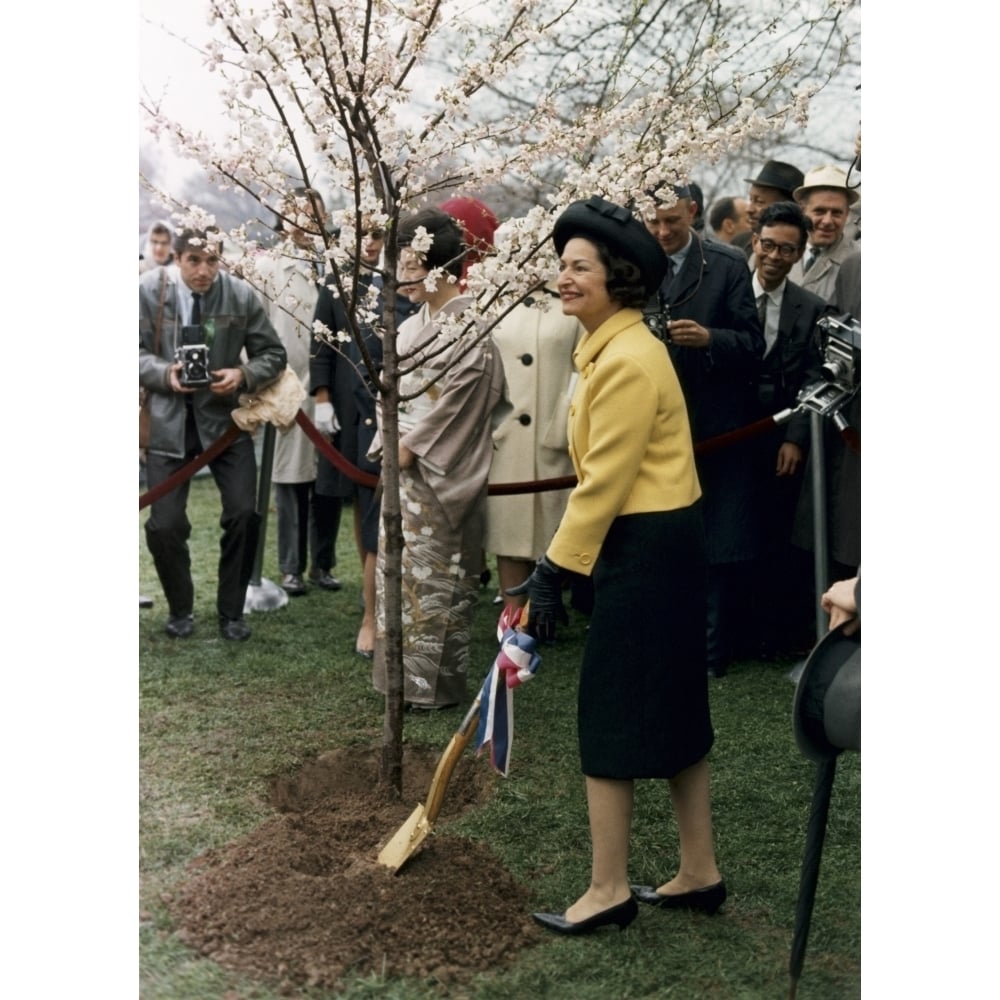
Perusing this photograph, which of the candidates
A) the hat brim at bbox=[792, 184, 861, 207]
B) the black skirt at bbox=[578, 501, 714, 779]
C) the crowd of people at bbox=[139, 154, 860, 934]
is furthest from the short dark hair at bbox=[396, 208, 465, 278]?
the hat brim at bbox=[792, 184, 861, 207]

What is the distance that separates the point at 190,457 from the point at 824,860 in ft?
10.2

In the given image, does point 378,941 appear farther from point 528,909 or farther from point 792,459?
point 792,459

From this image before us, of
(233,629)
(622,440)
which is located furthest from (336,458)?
(622,440)

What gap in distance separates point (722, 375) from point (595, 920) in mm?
2408

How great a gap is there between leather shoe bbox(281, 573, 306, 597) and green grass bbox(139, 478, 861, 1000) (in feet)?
1.93

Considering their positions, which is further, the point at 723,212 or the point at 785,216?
the point at 723,212

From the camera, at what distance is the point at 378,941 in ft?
9.93

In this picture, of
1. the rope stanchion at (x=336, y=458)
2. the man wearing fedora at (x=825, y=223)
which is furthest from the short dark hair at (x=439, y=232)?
the man wearing fedora at (x=825, y=223)

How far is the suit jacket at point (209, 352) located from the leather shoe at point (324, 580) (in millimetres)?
1381

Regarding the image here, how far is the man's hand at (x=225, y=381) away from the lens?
213 inches

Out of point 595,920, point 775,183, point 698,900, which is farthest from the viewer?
point 775,183

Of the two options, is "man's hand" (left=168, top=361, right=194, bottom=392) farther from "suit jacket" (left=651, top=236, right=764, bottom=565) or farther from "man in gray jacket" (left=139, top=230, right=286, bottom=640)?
"suit jacket" (left=651, top=236, right=764, bottom=565)

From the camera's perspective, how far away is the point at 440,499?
4582mm

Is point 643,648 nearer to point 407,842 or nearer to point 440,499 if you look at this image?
A: point 407,842
